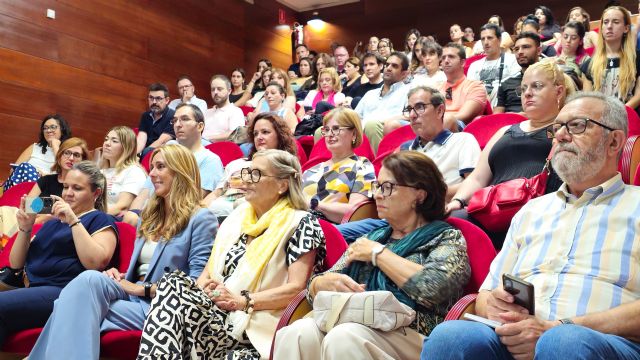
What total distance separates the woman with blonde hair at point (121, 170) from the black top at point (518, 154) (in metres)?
1.98

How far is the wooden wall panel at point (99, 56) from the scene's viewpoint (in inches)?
203

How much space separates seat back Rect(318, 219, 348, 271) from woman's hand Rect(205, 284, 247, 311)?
31 cm

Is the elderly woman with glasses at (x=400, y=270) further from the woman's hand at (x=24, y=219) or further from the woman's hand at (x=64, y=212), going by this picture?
the woman's hand at (x=24, y=219)

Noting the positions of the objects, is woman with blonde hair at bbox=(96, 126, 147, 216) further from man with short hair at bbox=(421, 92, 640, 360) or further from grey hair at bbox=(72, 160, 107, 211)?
man with short hair at bbox=(421, 92, 640, 360)

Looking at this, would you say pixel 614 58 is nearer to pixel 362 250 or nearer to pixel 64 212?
pixel 362 250

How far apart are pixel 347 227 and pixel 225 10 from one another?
247 inches

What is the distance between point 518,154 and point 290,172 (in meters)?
0.81

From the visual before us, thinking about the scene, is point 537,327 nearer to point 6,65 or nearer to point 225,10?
point 6,65

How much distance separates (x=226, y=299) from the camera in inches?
69.9

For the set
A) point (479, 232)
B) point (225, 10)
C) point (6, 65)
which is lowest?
point (479, 232)

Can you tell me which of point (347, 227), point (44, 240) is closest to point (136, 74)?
point (44, 240)

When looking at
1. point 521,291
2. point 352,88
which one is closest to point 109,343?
point 521,291

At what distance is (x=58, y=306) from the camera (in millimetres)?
1867

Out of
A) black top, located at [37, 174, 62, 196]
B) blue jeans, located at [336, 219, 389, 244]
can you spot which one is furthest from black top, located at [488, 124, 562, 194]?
black top, located at [37, 174, 62, 196]
